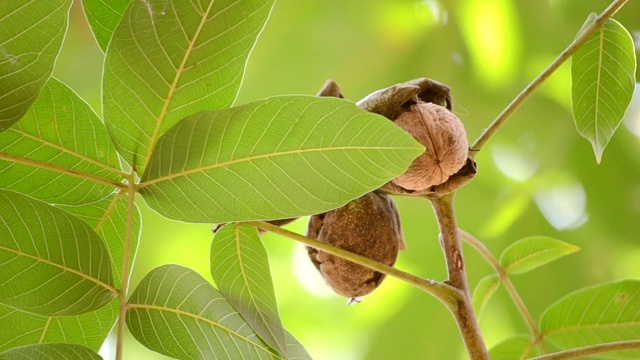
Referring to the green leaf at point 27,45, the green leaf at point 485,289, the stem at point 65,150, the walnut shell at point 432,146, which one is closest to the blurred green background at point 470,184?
the green leaf at point 485,289

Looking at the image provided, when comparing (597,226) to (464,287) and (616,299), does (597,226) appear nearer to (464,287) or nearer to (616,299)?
(616,299)

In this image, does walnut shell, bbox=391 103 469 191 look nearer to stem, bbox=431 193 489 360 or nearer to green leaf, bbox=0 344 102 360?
stem, bbox=431 193 489 360

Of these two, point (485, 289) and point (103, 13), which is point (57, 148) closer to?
point (103, 13)

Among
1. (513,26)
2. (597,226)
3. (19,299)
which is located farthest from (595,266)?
(19,299)

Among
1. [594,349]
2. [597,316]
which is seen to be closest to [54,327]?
[594,349]

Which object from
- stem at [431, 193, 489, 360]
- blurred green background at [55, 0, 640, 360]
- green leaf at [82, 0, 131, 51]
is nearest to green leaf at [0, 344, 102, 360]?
green leaf at [82, 0, 131, 51]
